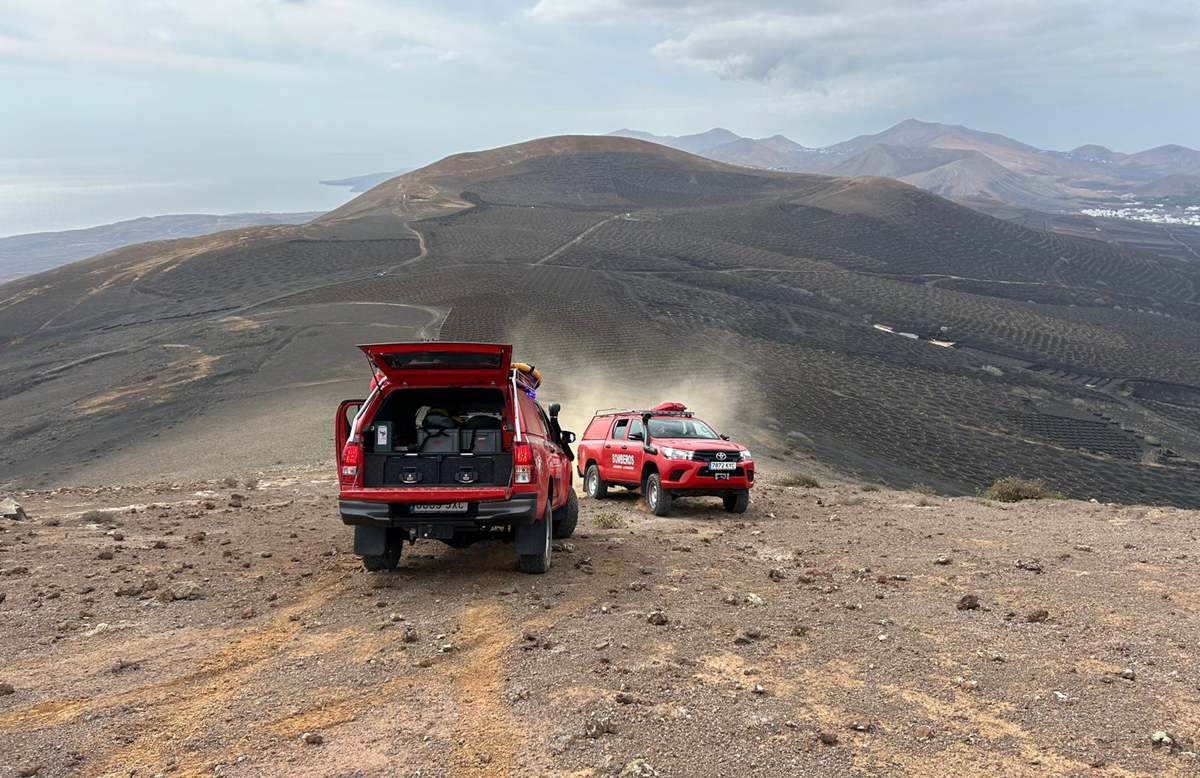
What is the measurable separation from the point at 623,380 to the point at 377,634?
107ft

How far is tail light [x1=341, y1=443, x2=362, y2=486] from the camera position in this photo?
8.00 metres

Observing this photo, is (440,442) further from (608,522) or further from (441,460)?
(608,522)

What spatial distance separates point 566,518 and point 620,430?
5.29 metres

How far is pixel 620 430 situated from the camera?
51.5ft

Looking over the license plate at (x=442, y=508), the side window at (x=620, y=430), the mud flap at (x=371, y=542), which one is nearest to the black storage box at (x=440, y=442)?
the license plate at (x=442, y=508)

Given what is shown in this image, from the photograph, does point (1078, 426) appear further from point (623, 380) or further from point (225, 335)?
point (225, 335)

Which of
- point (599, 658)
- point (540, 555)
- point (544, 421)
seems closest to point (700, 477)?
point (544, 421)

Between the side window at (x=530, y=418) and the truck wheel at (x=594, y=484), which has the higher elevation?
the side window at (x=530, y=418)

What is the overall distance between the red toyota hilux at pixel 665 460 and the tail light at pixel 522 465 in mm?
5861

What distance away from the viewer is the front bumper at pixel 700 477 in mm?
13438

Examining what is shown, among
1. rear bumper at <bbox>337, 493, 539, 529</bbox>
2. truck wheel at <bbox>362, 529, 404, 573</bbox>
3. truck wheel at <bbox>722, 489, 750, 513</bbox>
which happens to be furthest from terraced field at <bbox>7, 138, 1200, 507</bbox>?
rear bumper at <bbox>337, 493, 539, 529</bbox>

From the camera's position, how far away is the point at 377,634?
648 cm

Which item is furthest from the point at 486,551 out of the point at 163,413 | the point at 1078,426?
the point at 1078,426

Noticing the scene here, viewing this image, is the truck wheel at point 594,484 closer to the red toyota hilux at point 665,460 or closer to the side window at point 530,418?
the red toyota hilux at point 665,460
